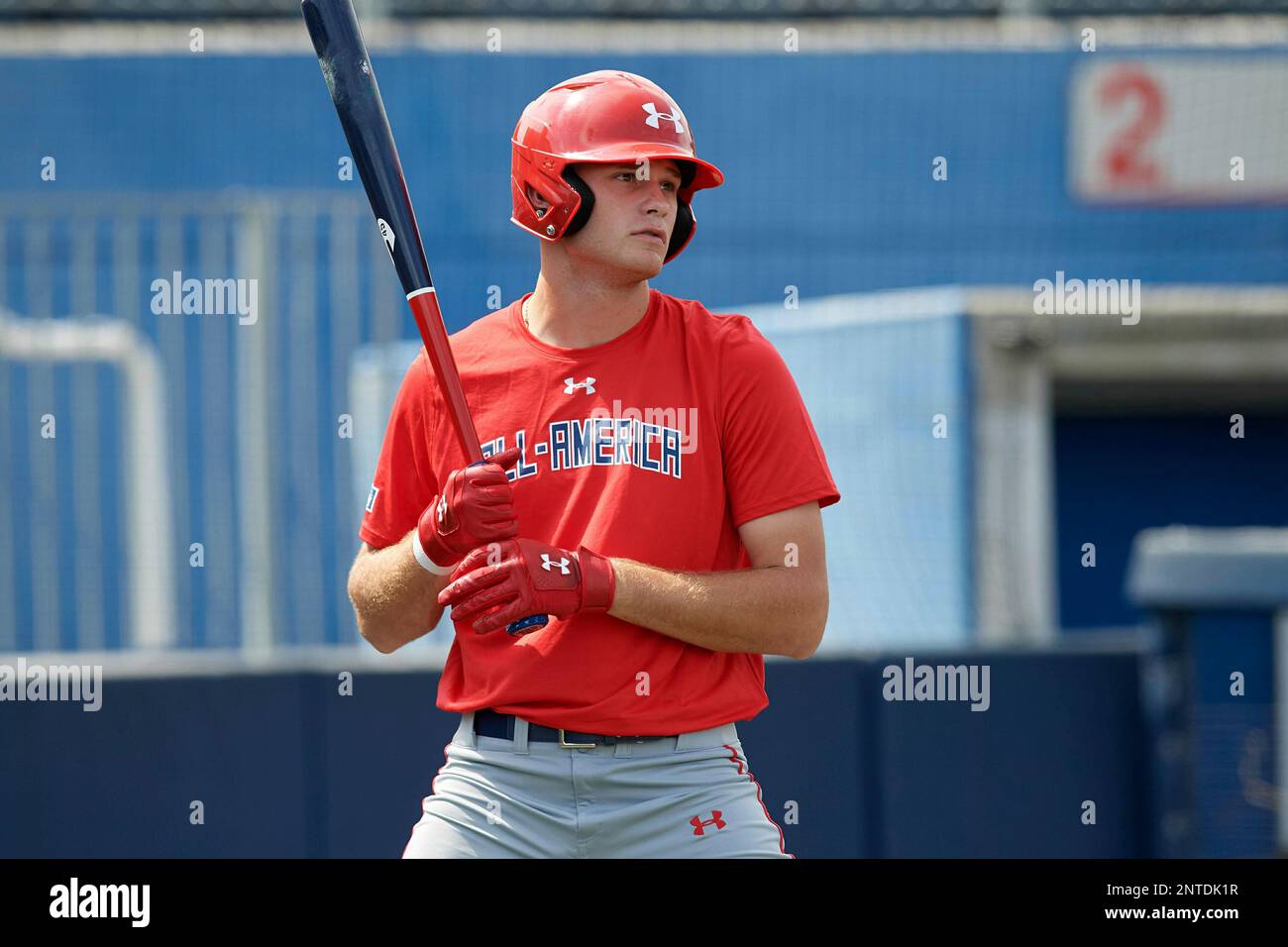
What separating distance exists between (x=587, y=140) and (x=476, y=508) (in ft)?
2.34

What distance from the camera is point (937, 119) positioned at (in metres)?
9.44

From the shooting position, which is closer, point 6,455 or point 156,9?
point 6,455

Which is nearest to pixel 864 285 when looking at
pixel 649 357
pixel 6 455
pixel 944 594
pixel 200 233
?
pixel 944 594

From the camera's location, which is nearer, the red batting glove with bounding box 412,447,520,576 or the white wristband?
the red batting glove with bounding box 412,447,520,576

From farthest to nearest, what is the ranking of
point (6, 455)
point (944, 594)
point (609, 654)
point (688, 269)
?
point (688, 269), point (944, 594), point (6, 455), point (609, 654)

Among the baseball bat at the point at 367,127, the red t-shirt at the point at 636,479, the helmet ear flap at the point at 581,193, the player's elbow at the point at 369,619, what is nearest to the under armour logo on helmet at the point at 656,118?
the helmet ear flap at the point at 581,193

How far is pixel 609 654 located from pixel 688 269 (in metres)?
6.06

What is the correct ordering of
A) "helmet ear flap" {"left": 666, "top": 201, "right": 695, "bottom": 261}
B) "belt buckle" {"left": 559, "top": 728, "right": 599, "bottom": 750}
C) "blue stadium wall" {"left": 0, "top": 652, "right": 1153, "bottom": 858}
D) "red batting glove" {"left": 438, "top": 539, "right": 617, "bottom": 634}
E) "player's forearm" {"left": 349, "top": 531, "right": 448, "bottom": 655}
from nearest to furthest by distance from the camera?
1. "red batting glove" {"left": 438, "top": 539, "right": 617, "bottom": 634}
2. "belt buckle" {"left": 559, "top": 728, "right": 599, "bottom": 750}
3. "player's forearm" {"left": 349, "top": 531, "right": 448, "bottom": 655}
4. "helmet ear flap" {"left": 666, "top": 201, "right": 695, "bottom": 261}
5. "blue stadium wall" {"left": 0, "top": 652, "right": 1153, "bottom": 858}

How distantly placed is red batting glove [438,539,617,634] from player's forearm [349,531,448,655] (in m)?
0.20

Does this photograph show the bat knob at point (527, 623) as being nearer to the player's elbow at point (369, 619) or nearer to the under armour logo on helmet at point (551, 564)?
the under armour logo on helmet at point (551, 564)

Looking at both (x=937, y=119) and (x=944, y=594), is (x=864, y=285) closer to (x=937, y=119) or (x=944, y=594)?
(x=937, y=119)

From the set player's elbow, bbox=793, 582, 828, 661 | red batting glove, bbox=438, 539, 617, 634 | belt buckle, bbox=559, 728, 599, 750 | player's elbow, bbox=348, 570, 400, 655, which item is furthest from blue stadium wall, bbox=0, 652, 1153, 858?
red batting glove, bbox=438, 539, 617, 634

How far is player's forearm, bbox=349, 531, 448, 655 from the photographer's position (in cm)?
327

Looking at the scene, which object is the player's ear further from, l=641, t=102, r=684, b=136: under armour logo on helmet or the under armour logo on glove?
the under armour logo on glove
